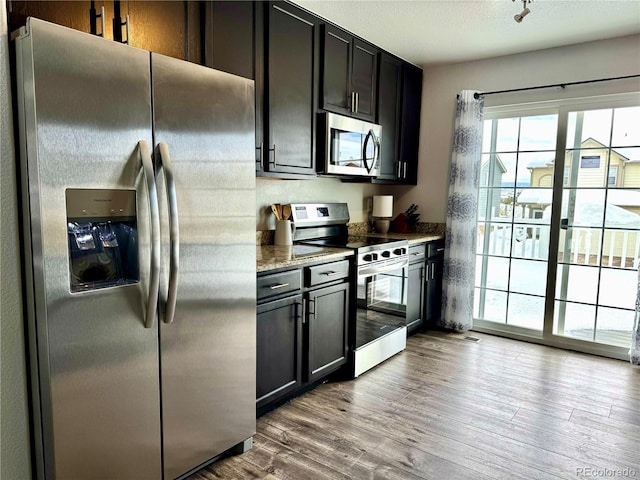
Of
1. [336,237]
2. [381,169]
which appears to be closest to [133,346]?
[336,237]

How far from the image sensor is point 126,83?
154 centimetres

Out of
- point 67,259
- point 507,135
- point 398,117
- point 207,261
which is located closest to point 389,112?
point 398,117

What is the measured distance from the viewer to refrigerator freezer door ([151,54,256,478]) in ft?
5.65

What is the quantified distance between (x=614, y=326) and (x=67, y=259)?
12.8 feet

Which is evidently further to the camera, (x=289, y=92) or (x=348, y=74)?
(x=348, y=74)

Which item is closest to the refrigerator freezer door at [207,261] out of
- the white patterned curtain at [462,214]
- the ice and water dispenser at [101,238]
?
the ice and water dispenser at [101,238]

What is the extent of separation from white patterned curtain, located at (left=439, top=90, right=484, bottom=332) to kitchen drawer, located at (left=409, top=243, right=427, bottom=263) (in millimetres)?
340

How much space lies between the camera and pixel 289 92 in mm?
2791

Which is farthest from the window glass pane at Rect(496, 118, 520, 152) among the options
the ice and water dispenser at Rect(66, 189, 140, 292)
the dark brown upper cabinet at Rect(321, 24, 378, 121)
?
the ice and water dispenser at Rect(66, 189, 140, 292)

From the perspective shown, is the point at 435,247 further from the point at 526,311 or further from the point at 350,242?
the point at 350,242

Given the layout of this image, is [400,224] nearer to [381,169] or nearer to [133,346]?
[381,169]

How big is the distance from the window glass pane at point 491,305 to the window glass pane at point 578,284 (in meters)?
0.48

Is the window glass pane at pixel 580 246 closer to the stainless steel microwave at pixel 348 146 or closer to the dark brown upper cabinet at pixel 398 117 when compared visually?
the dark brown upper cabinet at pixel 398 117

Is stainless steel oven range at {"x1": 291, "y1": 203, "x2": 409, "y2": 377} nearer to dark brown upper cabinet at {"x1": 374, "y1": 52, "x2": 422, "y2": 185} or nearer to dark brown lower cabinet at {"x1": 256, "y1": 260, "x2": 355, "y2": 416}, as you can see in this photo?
dark brown lower cabinet at {"x1": 256, "y1": 260, "x2": 355, "y2": 416}
